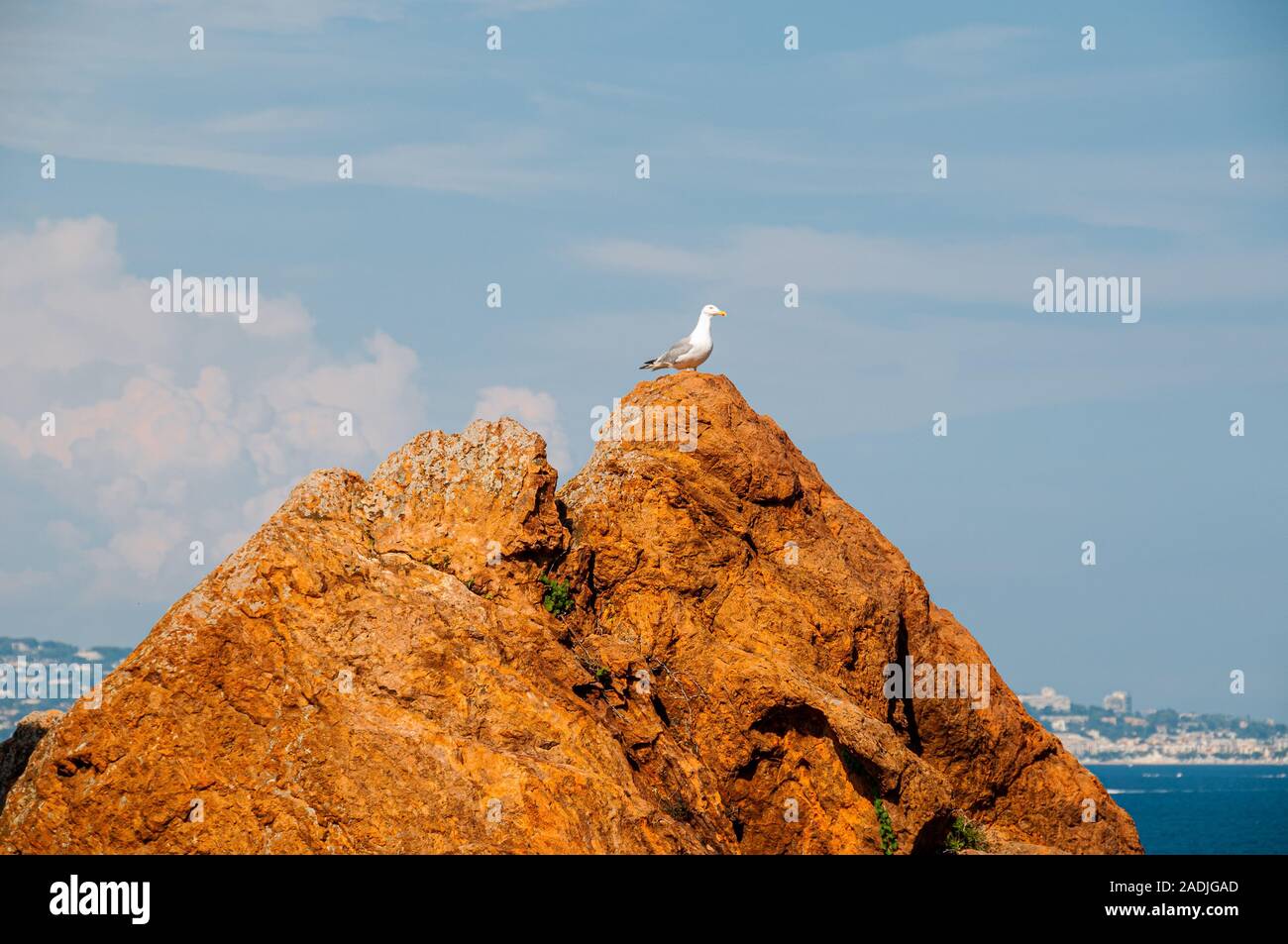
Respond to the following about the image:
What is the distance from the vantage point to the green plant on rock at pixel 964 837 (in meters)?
22.5

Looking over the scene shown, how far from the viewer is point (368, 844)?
16.3 m

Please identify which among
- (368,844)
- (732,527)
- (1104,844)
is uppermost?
(732,527)

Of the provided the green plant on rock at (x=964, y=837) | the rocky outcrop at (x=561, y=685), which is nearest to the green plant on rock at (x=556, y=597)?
the rocky outcrop at (x=561, y=685)

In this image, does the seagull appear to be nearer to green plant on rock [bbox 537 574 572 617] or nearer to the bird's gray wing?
the bird's gray wing

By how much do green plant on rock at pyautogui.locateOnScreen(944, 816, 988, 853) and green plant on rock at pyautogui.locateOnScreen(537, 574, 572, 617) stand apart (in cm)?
687

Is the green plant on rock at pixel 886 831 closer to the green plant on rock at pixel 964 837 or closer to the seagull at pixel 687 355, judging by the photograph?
the green plant on rock at pixel 964 837

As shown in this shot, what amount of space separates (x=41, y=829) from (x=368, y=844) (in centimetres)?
388

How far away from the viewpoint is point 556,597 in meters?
20.5

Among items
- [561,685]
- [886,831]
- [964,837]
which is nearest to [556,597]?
[561,685]

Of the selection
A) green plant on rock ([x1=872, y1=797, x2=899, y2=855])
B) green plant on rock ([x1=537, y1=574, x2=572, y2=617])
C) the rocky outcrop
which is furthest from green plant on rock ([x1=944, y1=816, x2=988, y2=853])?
green plant on rock ([x1=537, y1=574, x2=572, y2=617])

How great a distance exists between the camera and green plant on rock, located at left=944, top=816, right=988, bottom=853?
22484mm

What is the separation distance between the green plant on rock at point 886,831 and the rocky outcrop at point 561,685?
0.20 feet
